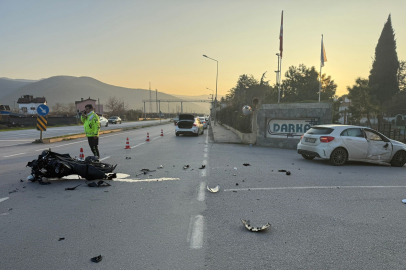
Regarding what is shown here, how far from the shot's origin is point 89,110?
9.88 meters

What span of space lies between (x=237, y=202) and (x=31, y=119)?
49630 millimetres

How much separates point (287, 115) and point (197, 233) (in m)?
14.0

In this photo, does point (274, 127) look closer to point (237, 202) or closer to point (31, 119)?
point (237, 202)

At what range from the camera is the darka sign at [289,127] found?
53.8 ft

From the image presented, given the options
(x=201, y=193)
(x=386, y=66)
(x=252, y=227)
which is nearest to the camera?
(x=252, y=227)

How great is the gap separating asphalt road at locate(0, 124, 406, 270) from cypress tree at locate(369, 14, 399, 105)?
55.3 meters

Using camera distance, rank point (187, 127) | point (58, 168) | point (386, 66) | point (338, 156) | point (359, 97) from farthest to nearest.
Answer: point (386, 66), point (359, 97), point (187, 127), point (338, 156), point (58, 168)

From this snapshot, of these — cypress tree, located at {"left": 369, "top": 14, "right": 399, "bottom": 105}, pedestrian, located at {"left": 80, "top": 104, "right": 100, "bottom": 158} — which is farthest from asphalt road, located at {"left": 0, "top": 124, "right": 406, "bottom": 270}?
cypress tree, located at {"left": 369, "top": 14, "right": 399, "bottom": 105}

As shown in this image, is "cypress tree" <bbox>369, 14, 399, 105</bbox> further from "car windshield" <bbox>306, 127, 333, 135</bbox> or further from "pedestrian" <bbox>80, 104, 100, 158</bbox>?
"pedestrian" <bbox>80, 104, 100, 158</bbox>

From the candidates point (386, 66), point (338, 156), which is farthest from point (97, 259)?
point (386, 66)

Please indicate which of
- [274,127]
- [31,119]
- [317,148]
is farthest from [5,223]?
[31,119]

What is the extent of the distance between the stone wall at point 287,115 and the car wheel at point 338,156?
6.13 meters

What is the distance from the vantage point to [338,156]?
1015cm

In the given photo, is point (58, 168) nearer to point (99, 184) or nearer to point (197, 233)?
point (99, 184)
